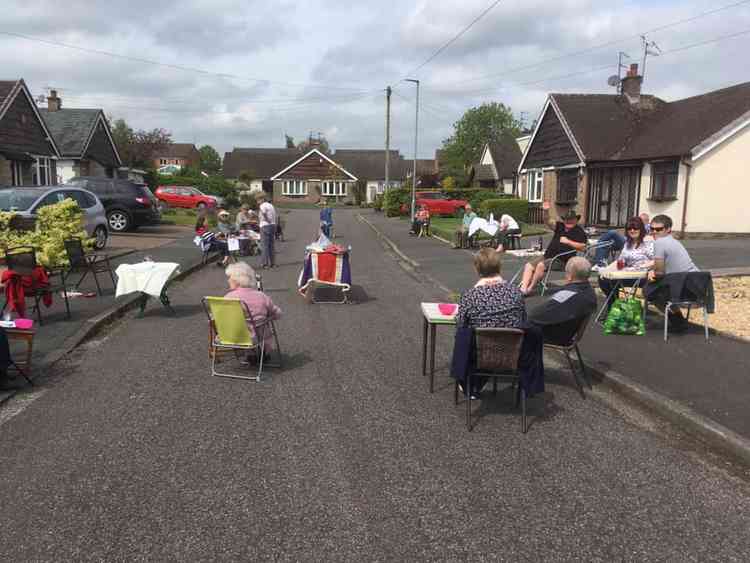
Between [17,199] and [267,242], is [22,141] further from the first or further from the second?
[267,242]

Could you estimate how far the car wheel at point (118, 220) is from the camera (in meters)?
24.2

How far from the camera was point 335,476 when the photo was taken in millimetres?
4398

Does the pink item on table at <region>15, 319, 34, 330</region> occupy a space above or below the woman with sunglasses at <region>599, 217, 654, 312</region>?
below

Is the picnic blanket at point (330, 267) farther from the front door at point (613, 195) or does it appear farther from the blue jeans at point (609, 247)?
the front door at point (613, 195)

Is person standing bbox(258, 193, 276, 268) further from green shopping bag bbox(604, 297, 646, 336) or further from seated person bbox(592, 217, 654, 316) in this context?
green shopping bag bbox(604, 297, 646, 336)

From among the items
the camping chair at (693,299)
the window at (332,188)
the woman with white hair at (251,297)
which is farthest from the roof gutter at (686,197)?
the window at (332,188)

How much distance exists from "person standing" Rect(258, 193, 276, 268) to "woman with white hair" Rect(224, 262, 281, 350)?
844 cm

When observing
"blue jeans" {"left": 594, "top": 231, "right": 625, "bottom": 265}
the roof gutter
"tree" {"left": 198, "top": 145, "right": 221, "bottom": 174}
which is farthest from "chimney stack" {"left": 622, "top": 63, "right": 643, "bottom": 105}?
"tree" {"left": 198, "top": 145, "right": 221, "bottom": 174}

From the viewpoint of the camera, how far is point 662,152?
78.9 feet

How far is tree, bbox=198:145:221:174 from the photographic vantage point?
5349 inches

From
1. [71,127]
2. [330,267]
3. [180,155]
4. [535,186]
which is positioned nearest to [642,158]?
[535,186]

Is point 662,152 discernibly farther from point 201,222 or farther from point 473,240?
point 201,222

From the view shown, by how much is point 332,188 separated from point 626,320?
7147cm

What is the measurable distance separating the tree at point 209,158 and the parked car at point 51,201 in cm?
12014
